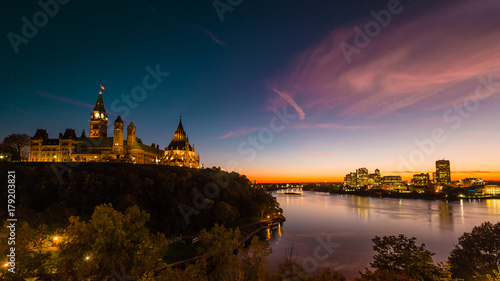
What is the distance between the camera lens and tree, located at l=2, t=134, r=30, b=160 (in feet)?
263

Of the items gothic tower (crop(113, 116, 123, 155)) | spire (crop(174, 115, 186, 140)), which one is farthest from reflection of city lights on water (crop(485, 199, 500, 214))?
gothic tower (crop(113, 116, 123, 155))

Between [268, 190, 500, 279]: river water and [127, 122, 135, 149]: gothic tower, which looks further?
[127, 122, 135, 149]: gothic tower

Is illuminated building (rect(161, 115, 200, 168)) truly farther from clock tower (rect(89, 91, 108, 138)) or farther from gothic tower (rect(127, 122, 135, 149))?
clock tower (rect(89, 91, 108, 138))

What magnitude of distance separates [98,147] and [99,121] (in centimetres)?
1459

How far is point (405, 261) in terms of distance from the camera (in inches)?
921

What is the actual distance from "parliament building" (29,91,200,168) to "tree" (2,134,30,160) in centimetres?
987

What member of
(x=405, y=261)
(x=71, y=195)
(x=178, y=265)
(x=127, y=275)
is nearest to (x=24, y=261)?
(x=127, y=275)

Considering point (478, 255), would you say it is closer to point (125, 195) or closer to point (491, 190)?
point (125, 195)

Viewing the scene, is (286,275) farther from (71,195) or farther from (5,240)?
(71,195)

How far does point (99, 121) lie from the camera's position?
4097 inches

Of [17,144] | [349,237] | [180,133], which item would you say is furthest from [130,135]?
[349,237]

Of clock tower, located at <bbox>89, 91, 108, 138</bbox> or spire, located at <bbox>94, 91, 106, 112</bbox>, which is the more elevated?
spire, located at <bbox>94, 91, 106, 112</bbox>

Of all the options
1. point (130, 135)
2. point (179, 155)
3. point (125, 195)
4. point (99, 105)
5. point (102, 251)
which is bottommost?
point (102, 251)

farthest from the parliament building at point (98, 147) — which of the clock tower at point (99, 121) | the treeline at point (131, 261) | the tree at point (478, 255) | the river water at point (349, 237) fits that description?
the tree at point (478, 255)
